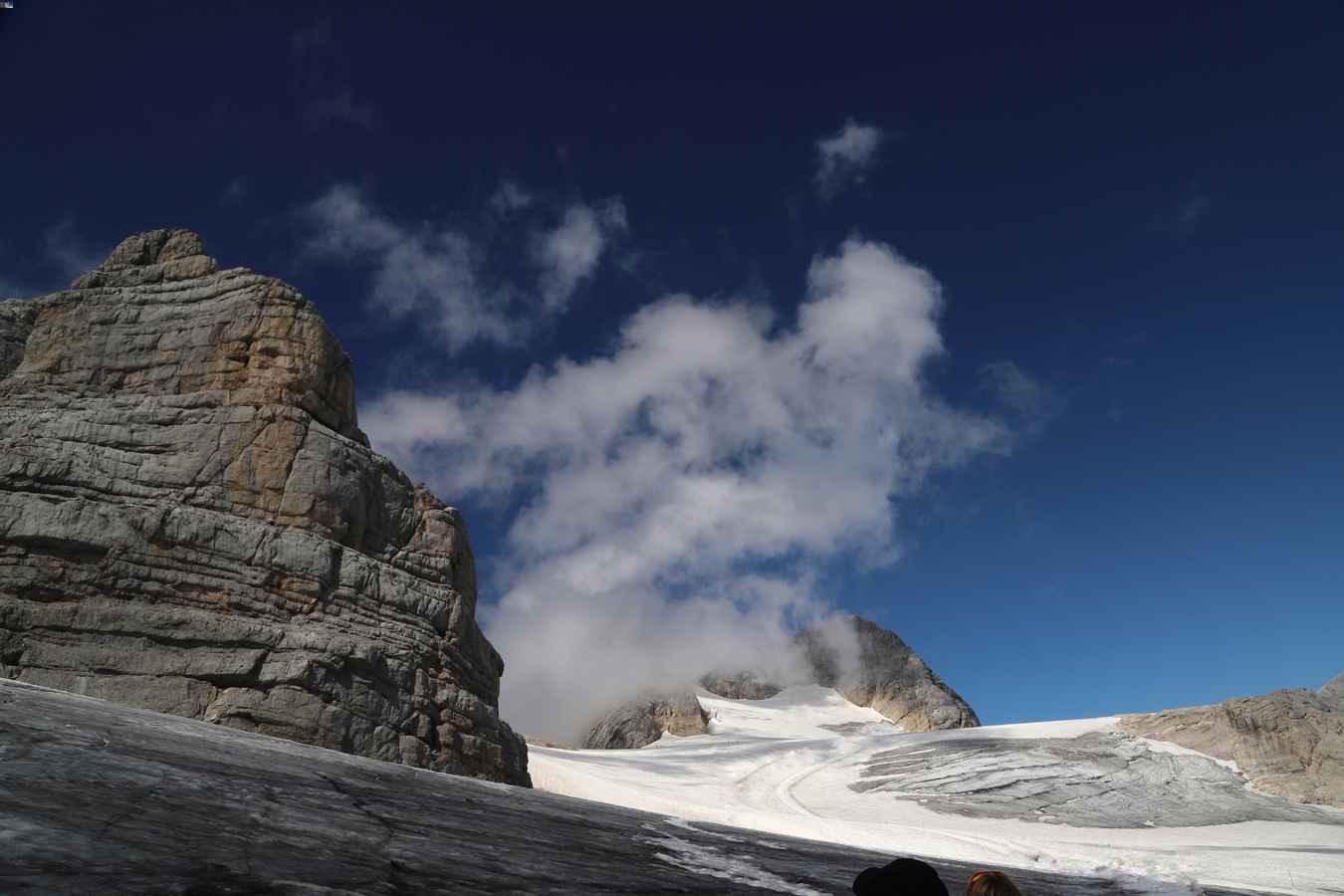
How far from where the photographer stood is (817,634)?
340 ft

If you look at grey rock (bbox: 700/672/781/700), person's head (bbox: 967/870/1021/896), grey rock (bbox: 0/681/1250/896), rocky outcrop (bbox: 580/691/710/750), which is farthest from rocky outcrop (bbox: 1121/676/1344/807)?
grey rock (bbox: 700/672/781/700)

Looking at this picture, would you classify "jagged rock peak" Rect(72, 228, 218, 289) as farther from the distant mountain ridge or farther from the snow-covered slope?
the distant mountain ridge

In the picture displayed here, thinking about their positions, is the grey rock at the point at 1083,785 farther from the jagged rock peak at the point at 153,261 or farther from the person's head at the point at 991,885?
the jagged rock peak at the point at 153,261

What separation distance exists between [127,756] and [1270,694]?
51.1 m

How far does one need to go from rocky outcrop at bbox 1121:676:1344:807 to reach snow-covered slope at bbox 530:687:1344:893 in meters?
1.54

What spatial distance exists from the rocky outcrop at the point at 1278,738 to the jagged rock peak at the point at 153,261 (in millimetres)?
49413

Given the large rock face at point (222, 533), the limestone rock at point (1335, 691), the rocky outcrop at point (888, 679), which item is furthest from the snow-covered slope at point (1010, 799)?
the rocky outcrop at point (888, 679)

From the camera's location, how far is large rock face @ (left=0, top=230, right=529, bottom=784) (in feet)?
62.2

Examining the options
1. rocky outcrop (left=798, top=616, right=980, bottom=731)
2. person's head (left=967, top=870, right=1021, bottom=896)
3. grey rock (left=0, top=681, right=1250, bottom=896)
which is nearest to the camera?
person's head (left=967, top=870, right=1021, bottom=896)

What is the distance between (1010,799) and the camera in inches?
1497

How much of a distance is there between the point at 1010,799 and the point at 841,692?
59278 mm

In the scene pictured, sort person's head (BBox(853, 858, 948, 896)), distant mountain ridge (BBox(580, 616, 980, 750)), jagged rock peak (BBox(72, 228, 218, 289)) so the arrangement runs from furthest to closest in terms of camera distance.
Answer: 1. distant mountain ridge (BBox(580, 616, 980, 750))
2. jagged rock peak (BBox(72, 228, 218, 289))
3. person's head (BBox(853, 858, 948, 896))

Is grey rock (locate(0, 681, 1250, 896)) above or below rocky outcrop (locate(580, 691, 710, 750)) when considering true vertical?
below

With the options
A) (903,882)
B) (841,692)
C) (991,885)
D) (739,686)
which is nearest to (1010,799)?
(991,885)
